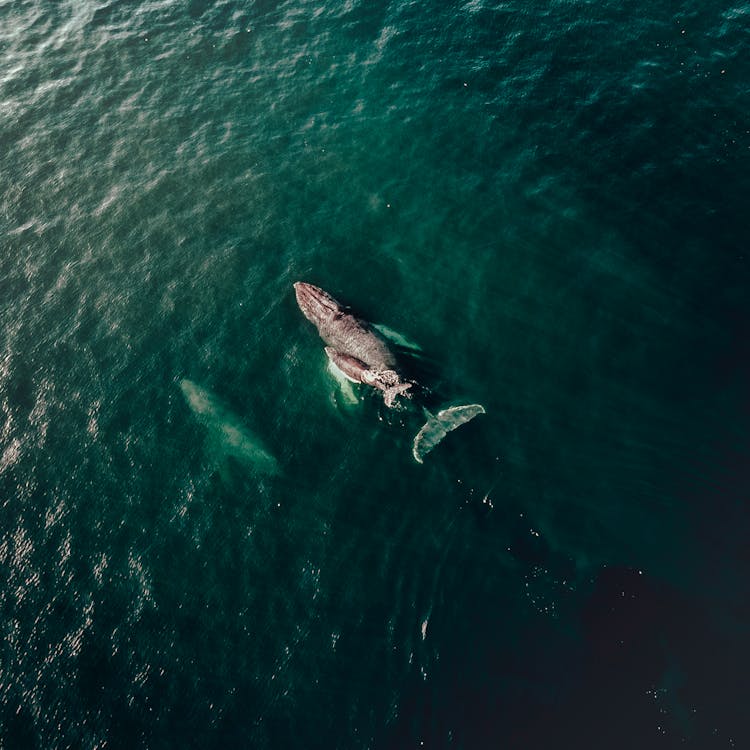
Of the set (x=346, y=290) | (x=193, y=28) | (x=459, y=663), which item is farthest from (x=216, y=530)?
(x=193, y=28)

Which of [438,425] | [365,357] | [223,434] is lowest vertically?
[438,425]

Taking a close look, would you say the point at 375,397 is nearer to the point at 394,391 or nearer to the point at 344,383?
the point at 394,391

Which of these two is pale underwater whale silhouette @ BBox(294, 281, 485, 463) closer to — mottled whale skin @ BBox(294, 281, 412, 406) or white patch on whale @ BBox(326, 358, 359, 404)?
mottled whale skin @ BBox(294, 281, 412, 406)

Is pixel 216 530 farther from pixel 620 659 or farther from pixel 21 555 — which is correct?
pixel 620 659

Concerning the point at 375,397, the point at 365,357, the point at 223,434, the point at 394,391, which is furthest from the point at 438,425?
the point at 223,434

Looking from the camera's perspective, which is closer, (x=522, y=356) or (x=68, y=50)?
(x=522, y=356)
